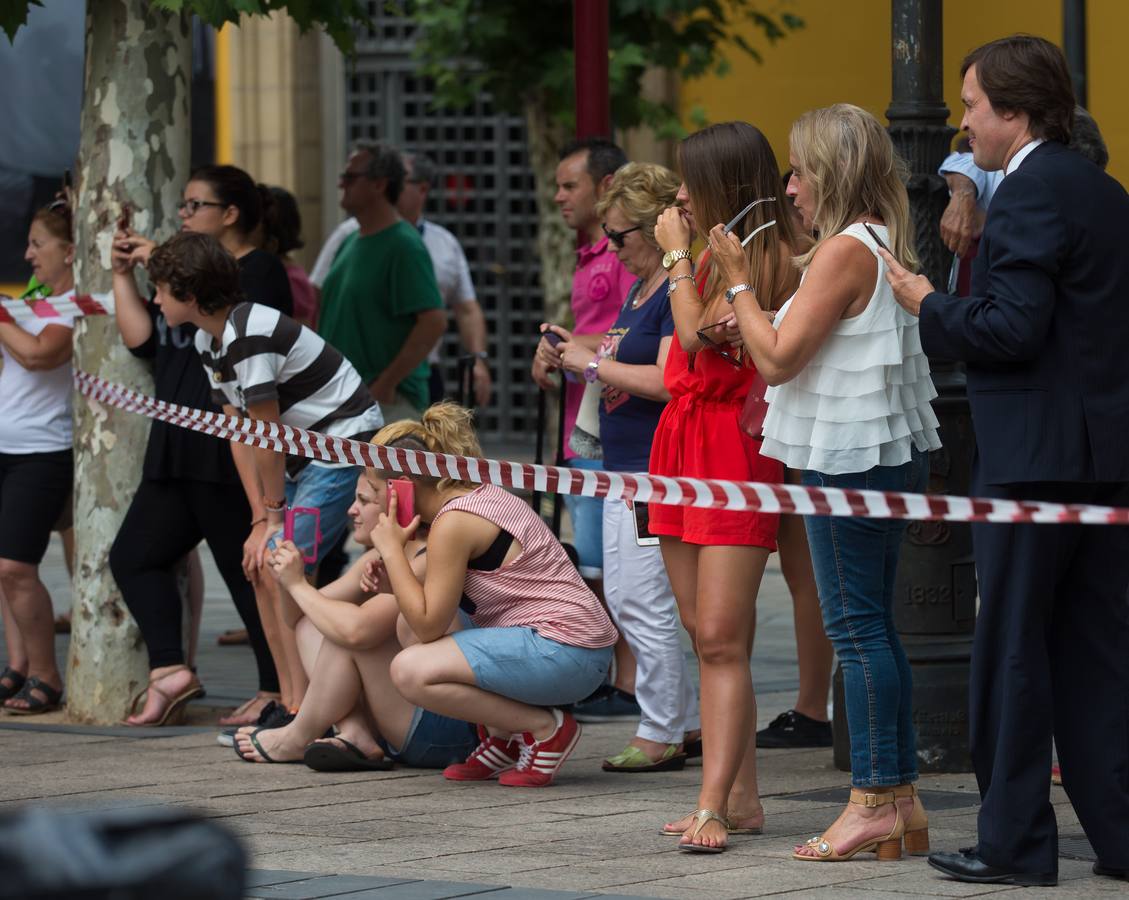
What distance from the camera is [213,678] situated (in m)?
9.06

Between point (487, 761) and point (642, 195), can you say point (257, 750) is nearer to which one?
point (487, 761)

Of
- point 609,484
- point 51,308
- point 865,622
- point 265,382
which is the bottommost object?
point 865,622

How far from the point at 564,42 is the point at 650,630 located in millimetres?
9609

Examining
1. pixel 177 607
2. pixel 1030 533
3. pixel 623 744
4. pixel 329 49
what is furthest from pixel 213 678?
pixel 329 49

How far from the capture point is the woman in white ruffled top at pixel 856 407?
5078 millimetres

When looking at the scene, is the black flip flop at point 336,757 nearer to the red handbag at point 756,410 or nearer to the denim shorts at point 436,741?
the denim shorts at point 436,741

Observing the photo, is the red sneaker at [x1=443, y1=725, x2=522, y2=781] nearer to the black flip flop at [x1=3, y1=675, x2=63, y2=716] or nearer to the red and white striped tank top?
the red and white striped tank top

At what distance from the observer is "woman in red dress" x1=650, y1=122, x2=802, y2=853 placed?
536cm

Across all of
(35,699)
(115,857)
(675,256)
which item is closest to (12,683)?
(35,699)

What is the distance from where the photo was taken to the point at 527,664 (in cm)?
630

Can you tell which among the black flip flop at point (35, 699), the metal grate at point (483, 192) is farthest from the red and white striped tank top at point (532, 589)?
the metal grate at point (483, 192)

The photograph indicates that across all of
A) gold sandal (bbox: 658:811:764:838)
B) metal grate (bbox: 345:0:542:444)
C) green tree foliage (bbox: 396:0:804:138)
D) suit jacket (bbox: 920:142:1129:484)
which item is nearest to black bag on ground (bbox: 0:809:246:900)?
→ suit jacket (bbox: 920:142:1129:484)

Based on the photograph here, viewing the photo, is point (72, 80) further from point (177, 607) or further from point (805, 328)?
point (805, 328)

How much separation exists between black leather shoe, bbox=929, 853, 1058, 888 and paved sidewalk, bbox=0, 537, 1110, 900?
0.04 m
